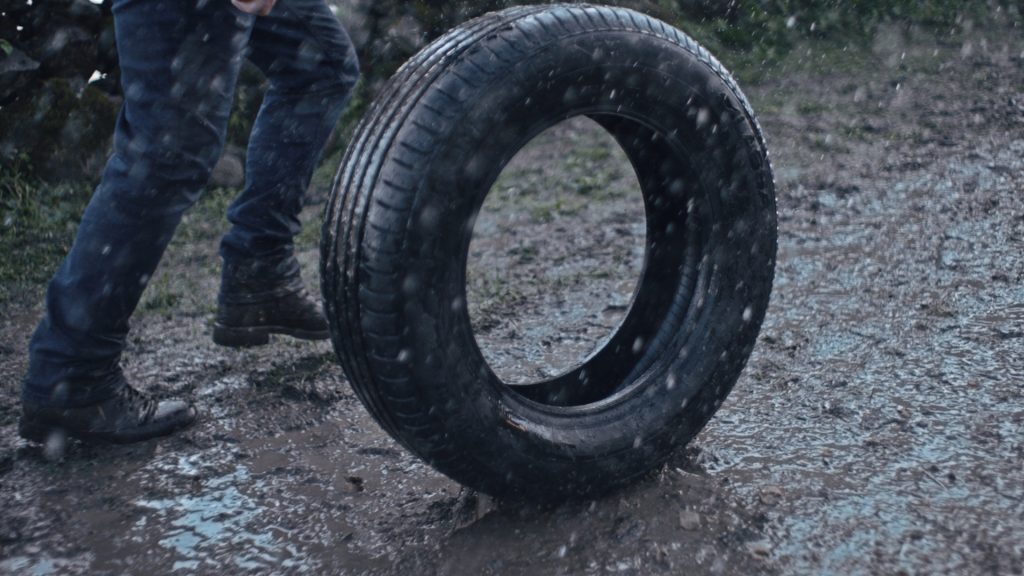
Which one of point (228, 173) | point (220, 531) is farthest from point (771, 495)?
point (228, 173)

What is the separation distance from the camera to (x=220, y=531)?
2035mm

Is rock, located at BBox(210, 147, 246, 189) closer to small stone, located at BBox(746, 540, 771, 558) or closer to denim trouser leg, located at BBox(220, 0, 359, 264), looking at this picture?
denim trouser leg, located at BBox(220, 0, 359, 264)

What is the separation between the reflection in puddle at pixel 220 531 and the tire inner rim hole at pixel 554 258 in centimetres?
78

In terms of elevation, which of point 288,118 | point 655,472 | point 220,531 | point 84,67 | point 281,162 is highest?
point 84,67

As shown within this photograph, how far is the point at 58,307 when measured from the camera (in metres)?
2.23

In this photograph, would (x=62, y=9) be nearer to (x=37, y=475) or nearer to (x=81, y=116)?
(x=81, y=116)

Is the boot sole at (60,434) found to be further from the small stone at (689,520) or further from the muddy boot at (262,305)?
the small stone at (689,520)

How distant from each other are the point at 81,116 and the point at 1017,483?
4698mm

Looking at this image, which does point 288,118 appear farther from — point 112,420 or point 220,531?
point 220,531

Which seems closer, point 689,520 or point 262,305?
point 689,520

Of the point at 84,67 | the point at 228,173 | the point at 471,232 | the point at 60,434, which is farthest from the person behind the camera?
the point at 228,173

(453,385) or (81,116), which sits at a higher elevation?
(81,116)

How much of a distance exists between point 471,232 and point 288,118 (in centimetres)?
128

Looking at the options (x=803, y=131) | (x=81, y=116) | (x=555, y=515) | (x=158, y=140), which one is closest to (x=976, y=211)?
(x=803, y=131)
